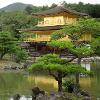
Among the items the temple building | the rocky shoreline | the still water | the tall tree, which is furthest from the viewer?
the temple building

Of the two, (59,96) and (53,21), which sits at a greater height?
(53,21)

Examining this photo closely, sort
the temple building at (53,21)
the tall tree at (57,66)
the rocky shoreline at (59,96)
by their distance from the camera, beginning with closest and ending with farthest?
1. the rocky shoreline at (59,96)
2. the tall tree at (57,66)
3. the temple building at (53,21)

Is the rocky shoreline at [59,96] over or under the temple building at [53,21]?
under

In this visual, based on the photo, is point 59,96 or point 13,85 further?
point 13,85

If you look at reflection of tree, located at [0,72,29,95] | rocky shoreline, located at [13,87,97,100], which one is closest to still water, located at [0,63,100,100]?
reflection of tree, located at [0,72,29,95]

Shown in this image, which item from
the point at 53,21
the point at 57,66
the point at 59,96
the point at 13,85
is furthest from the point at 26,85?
the point at 53,21

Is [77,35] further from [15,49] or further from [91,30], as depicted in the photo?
[15,49]

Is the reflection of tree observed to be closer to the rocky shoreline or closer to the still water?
the still water

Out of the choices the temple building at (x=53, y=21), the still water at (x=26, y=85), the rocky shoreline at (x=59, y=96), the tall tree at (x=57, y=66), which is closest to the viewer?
the rocky shoreline at (x=59, y=96)

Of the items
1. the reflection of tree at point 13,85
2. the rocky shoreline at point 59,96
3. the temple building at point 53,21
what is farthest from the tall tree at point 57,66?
the temple building at point 53,21

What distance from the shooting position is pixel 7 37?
41062 millimetres

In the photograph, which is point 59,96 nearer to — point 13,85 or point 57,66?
point 57,66

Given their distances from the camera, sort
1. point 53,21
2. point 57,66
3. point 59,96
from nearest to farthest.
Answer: point 57,66, point 59,96, point 53,21

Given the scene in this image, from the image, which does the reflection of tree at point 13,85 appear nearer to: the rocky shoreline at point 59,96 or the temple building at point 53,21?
the rocky shoreline at point 59,96
